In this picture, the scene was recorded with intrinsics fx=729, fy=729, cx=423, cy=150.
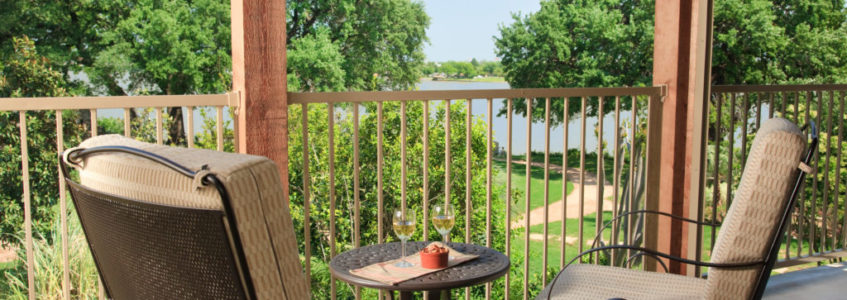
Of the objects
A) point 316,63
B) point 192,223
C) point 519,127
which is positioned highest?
point 316,63

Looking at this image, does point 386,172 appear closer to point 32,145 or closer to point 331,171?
point 331,171

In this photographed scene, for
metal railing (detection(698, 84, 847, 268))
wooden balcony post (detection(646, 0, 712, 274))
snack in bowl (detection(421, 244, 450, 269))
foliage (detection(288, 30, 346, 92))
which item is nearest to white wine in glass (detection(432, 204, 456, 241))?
snack in bowl (detection(421, 244, 450, 269))

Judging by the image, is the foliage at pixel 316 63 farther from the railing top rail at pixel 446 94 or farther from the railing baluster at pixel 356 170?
the railing baluster at pixel 356 170

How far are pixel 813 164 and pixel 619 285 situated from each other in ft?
10.4

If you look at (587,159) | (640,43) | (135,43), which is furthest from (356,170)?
(640,43)

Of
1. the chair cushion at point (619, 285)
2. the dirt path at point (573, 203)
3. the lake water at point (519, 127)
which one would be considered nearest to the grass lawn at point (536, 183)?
the dirt path at point (573, 203)

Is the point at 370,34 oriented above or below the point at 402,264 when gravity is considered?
above

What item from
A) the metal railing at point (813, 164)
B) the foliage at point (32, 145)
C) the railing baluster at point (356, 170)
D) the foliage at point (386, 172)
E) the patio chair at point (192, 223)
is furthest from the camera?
the foliage at point (32, 145)

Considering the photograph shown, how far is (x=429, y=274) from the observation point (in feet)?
6.18

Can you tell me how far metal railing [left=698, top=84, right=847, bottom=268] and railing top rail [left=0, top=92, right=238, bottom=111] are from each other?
167 cm

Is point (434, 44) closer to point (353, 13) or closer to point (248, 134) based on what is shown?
point (353, 13)

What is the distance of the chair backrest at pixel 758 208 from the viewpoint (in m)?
1.67

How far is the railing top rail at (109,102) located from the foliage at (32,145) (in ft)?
25.3

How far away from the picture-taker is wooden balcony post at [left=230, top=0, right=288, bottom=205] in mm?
2275
